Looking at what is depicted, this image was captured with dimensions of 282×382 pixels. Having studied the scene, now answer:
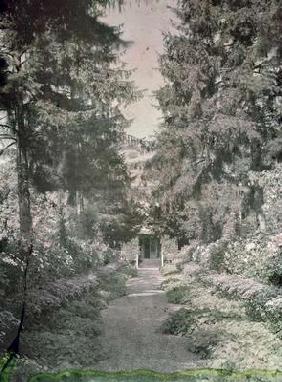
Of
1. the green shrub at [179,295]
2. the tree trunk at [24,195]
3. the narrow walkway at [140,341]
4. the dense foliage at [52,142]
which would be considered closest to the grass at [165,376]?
the dense foliage at [52,142]

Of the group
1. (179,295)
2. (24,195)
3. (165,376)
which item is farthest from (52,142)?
(165,376)

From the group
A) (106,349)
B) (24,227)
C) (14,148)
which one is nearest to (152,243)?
(14,148)

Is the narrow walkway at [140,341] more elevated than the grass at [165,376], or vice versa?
the grass at [165,376]

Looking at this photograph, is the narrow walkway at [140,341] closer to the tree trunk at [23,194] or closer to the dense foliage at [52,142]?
the dense foliage at [52,142]

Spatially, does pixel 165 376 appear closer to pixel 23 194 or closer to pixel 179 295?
pixel 23 194

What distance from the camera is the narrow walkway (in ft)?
24.4

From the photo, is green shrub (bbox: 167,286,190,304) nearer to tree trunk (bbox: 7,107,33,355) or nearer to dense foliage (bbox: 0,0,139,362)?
dense foliage (bbox: 0,0,139,362)

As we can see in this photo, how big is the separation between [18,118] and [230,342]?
32.5 feet

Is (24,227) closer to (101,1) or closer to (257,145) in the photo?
(101,1)

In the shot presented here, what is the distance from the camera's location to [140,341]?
31.5 ft

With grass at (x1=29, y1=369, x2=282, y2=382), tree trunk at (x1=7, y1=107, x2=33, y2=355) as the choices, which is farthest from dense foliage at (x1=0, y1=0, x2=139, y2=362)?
grass at (x1=29, y1=369, x2=282, y2=382)

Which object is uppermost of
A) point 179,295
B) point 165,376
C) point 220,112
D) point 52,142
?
point 220,112

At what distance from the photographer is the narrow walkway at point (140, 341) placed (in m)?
7.44

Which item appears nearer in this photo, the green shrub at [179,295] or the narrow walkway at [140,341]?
the narrow walkway at [140,341]
